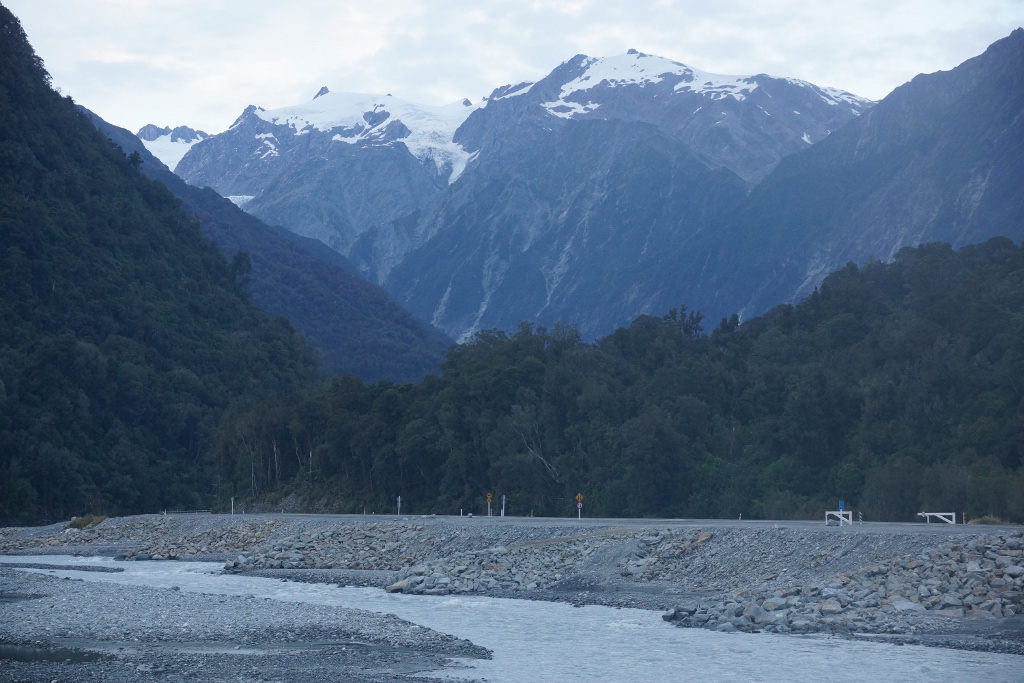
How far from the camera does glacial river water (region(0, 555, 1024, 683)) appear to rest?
70.9ft

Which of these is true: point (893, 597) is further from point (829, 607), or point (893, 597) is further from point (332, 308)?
point (332, 308)

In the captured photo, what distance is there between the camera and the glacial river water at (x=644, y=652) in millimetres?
21625

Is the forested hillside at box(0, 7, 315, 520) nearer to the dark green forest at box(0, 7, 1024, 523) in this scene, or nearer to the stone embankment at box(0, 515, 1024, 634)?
the dark green forest at box(0, 7, 1024, 523)

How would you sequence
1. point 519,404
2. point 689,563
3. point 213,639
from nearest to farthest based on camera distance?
point 213,639 → point 689,563 → point 519,404

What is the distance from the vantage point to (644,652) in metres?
24.1

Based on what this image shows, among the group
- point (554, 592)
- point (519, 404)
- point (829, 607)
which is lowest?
point (554, 592)

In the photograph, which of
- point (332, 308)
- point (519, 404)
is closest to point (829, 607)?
point (519, 404)

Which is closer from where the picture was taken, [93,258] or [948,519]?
[948,519]

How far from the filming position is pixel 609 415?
71.4 m

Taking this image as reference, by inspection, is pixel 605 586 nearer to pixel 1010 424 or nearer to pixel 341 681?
pixel 341 681

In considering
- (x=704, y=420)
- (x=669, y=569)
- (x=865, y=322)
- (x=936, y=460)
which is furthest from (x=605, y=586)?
(x=865, y=322)

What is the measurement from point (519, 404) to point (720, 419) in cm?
1341

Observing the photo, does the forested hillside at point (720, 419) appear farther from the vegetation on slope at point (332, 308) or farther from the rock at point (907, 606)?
the vegetation on slope at point (332, 308)

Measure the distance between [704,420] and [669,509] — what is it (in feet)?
29.3
